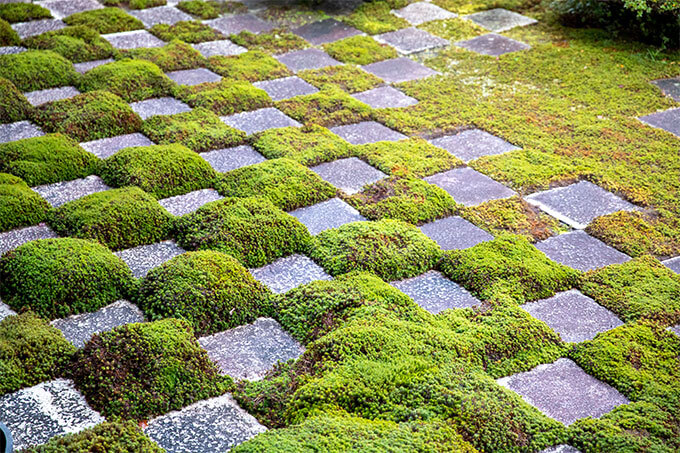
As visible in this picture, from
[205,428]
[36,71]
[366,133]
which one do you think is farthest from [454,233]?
[36,71]

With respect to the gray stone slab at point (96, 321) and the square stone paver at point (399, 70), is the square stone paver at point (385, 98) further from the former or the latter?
the gray stone slab at point (96, 321)

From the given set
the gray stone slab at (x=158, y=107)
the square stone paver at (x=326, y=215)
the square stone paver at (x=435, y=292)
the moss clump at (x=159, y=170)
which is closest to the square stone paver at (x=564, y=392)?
the square stone paver at (x=435, y=292)

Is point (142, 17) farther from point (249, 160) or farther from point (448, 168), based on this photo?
point (448, 168)

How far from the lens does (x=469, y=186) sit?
441 centimetres

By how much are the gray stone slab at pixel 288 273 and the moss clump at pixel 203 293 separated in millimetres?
107

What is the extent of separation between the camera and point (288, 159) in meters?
4.48

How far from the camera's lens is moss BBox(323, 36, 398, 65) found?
6250 millimetres

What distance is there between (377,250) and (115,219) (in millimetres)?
1370

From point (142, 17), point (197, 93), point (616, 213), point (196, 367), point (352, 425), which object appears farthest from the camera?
point (142, 17)

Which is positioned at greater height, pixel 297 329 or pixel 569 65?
pixel 569 65

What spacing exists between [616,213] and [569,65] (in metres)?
2.52

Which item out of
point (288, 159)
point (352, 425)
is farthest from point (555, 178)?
point (352, 425)

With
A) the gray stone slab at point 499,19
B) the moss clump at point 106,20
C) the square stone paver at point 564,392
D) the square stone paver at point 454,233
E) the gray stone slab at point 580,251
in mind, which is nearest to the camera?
the square stone paver at point 564,392

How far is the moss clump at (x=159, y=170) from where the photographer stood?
4.14 meters
